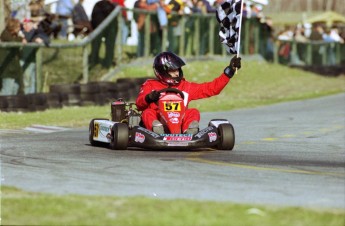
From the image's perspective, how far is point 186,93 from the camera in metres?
12.2

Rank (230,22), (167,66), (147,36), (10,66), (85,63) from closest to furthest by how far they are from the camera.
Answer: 1. (167,66)
2. (230,22)
3. (10,66)
4. (85,63)
5. (147,36)

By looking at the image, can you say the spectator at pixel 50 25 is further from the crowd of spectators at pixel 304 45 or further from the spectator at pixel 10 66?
the crowd of spectators at pixel 304 45

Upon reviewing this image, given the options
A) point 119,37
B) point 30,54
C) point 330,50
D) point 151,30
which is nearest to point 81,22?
point 119,37

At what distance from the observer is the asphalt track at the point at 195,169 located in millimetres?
8062

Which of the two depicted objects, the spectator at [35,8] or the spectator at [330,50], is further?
the spectator at [330,50]

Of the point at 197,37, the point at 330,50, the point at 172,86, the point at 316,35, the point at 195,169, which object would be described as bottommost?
the point at 195,169

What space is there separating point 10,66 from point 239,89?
Answer: 26.7 feet

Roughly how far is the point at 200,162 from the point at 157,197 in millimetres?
2671

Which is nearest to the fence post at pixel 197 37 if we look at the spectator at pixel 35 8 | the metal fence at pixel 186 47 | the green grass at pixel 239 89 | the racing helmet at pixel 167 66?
the metal fence at pixel 186 47

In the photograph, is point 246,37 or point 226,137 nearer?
point 226,137

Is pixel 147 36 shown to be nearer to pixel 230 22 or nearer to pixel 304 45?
pixel 230 22

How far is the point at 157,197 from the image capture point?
7766 mm

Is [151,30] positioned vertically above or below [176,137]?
above

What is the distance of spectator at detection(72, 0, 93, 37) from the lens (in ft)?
74.6
